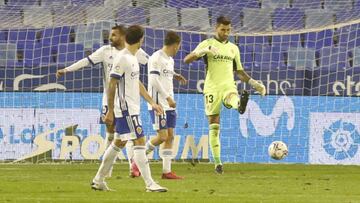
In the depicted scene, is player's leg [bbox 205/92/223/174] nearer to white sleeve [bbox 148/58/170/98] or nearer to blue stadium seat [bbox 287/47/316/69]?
white sleeve [bbox 148/58/170/98]

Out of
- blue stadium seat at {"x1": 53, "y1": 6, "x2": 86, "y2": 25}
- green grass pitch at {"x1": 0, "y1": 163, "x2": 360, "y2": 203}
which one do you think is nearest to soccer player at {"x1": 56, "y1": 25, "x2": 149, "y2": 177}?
green grass pitch at {"x1": 0, "y1": 163, "x2": 360, "y2": 203}

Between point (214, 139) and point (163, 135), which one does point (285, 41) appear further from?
point (163, 135)

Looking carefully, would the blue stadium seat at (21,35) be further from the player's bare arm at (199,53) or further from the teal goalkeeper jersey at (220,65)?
the player's bare arm at (199,53)

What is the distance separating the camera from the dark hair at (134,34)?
1172cm

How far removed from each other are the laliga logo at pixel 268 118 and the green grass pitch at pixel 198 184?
4.13 feet

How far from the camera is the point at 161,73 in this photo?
15.7m

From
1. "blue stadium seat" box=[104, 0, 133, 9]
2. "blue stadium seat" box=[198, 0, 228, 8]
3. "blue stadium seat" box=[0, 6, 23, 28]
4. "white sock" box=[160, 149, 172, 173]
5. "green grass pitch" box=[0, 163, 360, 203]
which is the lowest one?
"green grass pitch" box=[0, 163, 360, 203]

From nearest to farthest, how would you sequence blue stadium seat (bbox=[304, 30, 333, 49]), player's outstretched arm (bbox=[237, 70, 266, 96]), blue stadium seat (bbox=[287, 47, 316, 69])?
1. player's outstretched arm (bbox=[237, 70, 266, 96])
2. blue stadium seat (bbox=[287, 47, 316, 69])
3. blue stadium seat (bbox=[304, 30, 333, 49])

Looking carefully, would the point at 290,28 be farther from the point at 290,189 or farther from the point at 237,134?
the point at 290,189

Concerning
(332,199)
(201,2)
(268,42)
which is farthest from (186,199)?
(201,2)

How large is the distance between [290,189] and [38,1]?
1440cm

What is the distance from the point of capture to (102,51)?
15000mm

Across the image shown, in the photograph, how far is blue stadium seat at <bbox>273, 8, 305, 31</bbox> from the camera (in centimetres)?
2455

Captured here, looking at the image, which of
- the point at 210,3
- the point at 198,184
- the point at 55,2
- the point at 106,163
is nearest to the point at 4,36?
the point at 55,2
